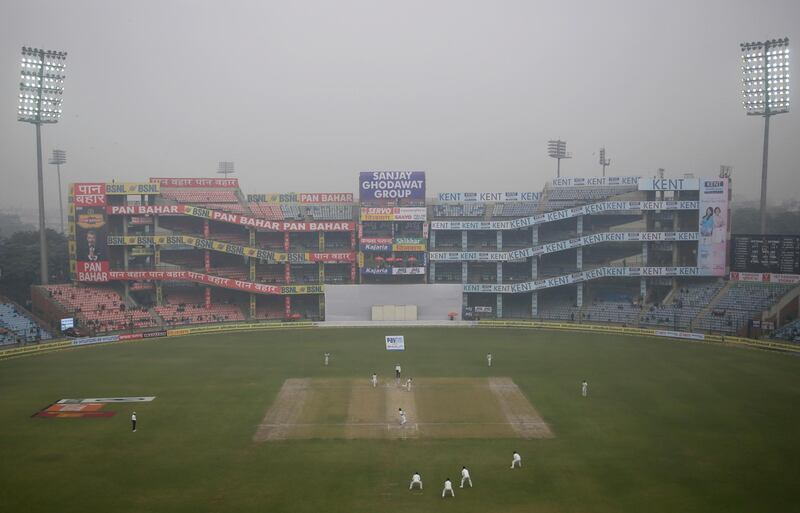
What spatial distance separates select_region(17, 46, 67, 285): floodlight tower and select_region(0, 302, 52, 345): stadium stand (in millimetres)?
11816

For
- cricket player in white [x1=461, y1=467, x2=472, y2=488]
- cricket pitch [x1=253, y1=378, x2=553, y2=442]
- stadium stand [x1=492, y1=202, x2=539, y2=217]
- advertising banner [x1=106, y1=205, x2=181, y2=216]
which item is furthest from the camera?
stadium stand [x1=492, y1=202, x2=539, y2=217]

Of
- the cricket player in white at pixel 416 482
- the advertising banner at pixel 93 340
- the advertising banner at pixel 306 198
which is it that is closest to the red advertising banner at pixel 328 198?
the advertising banner at pixel 306 198

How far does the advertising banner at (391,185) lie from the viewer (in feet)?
282

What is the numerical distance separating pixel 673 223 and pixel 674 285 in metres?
8.07

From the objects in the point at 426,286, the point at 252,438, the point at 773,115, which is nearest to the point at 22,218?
the point at 426,286

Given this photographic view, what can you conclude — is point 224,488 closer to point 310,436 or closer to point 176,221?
point 310,436

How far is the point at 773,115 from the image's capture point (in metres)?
77.2

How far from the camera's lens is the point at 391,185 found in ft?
283

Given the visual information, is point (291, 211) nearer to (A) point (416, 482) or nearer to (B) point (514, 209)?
(B) point (514, 209)

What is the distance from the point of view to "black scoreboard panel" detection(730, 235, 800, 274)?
72269mm

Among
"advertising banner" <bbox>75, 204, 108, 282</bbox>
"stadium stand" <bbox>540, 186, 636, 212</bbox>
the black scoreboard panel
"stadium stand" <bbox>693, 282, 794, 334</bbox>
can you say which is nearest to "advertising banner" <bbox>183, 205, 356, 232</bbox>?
"advertising banner" <bbox>75, 204, 108, 282</bbox>

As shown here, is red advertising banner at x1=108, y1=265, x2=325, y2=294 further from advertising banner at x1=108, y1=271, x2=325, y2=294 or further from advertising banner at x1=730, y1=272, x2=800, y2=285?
advertising banner at x1=730, y1=272, x2=800, y2=285

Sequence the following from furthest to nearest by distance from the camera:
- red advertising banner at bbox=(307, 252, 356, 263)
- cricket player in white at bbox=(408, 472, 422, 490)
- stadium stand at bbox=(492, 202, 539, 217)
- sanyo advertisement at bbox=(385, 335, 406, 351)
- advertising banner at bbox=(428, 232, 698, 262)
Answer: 1. stadium stand at bbox=(492, 202, 539, 217)
2. red advertising banner at bbox=(307, 252, 356, 263)
3. advertising banner at bbox=(428, 232, 698, 262)
4. sanyo advertisement at bbox=(385, 335, 406, 351)
5. cricket player in white at bbox=(408, 472, 422, 490)

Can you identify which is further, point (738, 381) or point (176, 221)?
point (176, 221)
